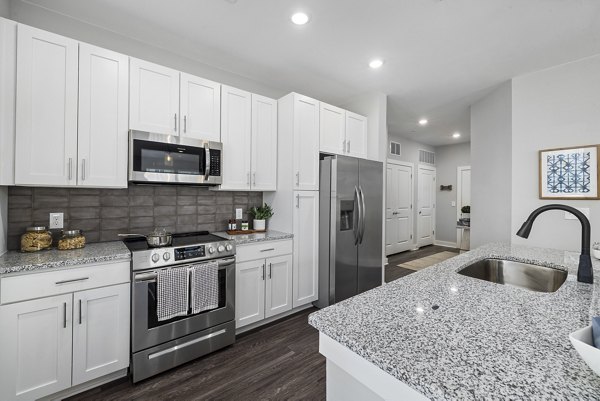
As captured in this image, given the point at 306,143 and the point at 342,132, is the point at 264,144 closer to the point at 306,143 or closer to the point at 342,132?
the point at 306,143

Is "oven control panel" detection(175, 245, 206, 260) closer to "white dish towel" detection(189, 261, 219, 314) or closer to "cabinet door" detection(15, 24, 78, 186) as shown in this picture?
"white dish towel" detection(189, 261, 219, 314)

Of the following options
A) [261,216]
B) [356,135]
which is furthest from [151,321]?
[356,135]

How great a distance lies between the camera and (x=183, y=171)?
Answer: 2.40 meters

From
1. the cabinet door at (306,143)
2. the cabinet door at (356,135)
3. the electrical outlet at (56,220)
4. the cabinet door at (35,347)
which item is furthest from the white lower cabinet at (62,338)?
the cabinet door at (356,135)

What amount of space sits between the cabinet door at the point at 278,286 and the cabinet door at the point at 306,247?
86mm

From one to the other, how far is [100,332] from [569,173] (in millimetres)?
4469

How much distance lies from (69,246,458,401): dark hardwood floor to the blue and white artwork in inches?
119

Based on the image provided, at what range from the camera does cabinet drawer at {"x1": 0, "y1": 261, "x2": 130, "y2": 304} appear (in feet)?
5.04

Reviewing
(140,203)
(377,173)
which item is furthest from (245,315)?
(377,173)

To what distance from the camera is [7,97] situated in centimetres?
171

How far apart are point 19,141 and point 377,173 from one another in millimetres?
3339

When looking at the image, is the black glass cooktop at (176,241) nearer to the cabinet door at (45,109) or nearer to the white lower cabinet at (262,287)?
the white lower cabinet at (262,287)

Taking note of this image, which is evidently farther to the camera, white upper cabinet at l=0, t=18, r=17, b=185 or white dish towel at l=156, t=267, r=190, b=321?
white dish towel at l=156, t=267, r=190, b=321

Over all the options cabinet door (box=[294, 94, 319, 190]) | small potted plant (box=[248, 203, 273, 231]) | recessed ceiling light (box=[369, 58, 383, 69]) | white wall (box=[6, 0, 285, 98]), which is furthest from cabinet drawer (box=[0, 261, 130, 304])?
recessed ceiling light (box=[369, 58, 383, 69])
